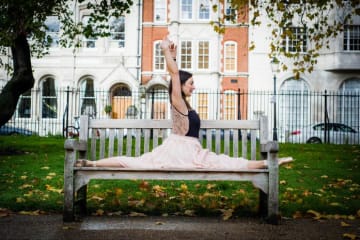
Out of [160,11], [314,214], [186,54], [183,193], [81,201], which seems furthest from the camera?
[160,11]

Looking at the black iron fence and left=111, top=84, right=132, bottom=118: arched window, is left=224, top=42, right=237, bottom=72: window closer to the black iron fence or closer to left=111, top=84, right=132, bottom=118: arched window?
the black iron fence

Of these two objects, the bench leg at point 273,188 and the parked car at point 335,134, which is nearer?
the bench leg at point 273,188

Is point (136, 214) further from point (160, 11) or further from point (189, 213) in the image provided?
point (160, 11)

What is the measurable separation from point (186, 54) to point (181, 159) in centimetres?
2463

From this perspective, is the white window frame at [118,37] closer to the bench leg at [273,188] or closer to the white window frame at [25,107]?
the white window frame at [25,107]

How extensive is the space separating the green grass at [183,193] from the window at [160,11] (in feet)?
→ 71.1

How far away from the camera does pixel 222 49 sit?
2870 cm

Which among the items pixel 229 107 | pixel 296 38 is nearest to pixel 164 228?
pixel 296 38

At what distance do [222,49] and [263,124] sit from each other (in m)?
24.3

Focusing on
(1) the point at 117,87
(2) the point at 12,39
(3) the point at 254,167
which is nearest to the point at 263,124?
(3) the point at 254,167

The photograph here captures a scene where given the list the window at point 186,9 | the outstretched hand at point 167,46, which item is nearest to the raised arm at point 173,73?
the outstretched hand at point 167,46

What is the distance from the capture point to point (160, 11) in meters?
29.0

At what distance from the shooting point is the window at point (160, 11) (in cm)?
2895

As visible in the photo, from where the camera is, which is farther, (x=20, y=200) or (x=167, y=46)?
(x=20, y=200)
